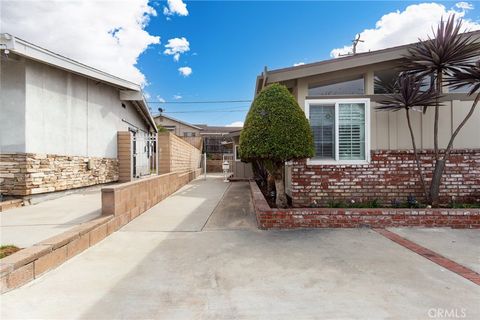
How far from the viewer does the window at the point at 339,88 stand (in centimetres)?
673

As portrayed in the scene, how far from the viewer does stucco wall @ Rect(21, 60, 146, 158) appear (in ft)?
Result: 23.2

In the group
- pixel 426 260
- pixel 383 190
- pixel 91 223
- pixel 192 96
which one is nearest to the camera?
pixel 426 260

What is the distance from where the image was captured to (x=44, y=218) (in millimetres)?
5379

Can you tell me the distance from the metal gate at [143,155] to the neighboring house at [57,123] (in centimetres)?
39

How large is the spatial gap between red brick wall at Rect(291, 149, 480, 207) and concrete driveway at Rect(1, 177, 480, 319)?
4.98ft

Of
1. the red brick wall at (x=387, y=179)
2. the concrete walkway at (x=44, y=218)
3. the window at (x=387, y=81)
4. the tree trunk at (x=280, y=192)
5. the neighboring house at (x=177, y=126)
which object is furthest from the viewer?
the neighboring house at (x=177, y=126)

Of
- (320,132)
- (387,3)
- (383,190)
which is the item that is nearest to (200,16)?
(387,3)

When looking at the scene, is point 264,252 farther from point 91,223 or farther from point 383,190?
point 383,190

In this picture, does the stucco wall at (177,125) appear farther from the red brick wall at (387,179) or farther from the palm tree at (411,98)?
the palm tree at (411,98)

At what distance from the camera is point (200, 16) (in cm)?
1258

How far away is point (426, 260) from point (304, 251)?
1.54 m

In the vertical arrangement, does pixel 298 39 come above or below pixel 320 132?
above

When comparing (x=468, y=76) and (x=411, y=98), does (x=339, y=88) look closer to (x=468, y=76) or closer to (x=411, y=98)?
(x=411, y=98)

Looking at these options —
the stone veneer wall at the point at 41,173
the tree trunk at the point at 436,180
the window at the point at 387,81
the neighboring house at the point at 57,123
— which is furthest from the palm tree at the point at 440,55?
the stone veneer wall at the point at 41,173
